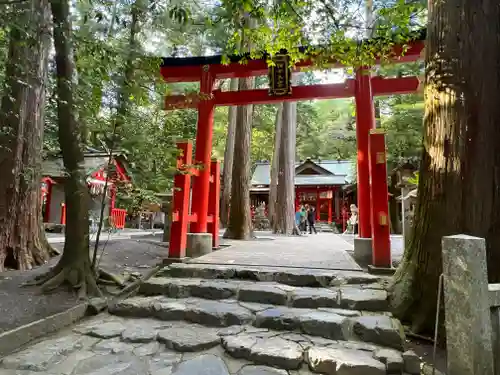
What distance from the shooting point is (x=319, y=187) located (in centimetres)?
2388

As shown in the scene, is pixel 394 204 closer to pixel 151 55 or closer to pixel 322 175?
pixel 322 175

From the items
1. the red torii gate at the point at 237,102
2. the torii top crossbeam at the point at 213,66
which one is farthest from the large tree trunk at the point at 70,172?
the torii top crossbeam at the point at 213,66

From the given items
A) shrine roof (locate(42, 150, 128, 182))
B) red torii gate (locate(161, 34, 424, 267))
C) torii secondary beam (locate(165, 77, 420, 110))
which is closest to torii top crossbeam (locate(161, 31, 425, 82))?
red torii gate (locate(161, 34, 424, 267))

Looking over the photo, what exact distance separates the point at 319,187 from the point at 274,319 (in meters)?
21.1

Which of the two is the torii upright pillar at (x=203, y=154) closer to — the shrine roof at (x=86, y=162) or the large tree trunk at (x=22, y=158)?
the large tree trunk at (x=22, y=158)

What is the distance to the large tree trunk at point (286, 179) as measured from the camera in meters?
14.8

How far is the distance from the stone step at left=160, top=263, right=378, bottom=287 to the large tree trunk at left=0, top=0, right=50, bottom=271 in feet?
8.65

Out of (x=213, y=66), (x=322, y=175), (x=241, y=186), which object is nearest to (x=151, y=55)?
(x=213, y=66)

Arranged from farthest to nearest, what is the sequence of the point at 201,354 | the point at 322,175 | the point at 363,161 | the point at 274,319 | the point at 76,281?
the point at 322,175 → the point at 363,161 → the point at 76,281 → the point at 274,319 → the point at 201,354

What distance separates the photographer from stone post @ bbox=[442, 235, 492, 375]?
6.11ft

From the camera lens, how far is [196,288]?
4.13 m

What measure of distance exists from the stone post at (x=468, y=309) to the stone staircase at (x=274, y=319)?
81 cm

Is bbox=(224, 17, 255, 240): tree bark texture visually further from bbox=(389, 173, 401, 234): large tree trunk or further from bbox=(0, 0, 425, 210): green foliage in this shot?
bbox=(389, 173, 401, 234): large tree trunk

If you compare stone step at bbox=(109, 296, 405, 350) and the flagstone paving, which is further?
stone step at bbox=(109, 296, 405, 350)
